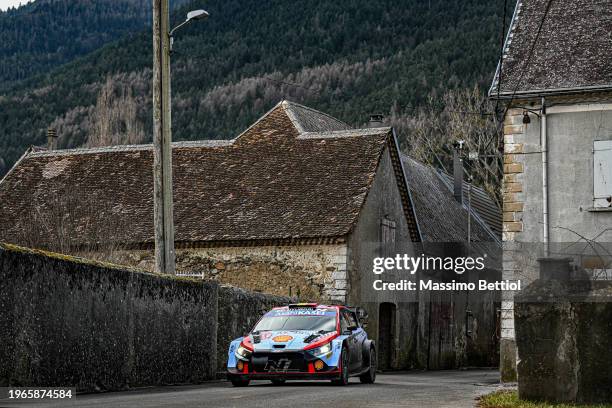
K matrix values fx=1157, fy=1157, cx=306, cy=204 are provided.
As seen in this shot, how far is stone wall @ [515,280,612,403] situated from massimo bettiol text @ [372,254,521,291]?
1991cm

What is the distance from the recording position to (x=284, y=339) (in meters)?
19.5

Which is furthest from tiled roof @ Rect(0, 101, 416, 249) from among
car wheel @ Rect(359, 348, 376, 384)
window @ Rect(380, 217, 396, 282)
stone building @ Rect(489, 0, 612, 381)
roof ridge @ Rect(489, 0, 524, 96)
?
car wheel @ Rect(359, 348, 376, 384)

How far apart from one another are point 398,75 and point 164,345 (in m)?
76.1

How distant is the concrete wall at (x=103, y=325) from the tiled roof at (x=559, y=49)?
27.8 ft

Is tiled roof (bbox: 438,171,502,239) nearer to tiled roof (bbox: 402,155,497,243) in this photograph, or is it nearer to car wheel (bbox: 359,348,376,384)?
tiled roof (bbox: 402,155,497,243)

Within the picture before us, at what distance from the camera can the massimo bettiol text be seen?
38.3 metres

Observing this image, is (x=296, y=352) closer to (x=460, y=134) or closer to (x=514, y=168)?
(x=514, y=168)

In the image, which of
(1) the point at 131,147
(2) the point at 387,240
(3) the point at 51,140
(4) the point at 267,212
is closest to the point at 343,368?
(4) the point at 267,212

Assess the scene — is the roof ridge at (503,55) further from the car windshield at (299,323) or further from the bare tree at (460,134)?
the bare tree at (460,134)

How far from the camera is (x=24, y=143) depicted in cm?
9562

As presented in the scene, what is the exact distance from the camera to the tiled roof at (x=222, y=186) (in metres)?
34.8

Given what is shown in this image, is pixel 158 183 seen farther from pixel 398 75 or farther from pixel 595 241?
pixel 398 75

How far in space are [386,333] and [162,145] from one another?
16978mm

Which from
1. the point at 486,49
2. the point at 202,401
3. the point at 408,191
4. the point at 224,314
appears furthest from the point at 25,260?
the point at 486,49
